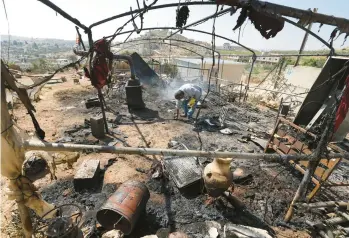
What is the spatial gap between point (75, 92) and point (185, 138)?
11.5 metres

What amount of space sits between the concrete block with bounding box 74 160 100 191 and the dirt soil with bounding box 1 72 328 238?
0.18 meters

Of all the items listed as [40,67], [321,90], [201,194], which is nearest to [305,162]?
[321,90]

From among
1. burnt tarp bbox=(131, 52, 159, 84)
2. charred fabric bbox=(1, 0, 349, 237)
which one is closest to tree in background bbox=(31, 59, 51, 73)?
burnt tarp bbox=(131, 52, 159, 84)

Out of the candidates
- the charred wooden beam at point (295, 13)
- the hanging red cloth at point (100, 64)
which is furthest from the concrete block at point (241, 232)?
the hanging red cloth at point (100, 64)

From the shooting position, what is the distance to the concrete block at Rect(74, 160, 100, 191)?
5230 mm

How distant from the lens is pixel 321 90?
21.6 feet

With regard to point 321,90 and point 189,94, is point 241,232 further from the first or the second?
point 189,94

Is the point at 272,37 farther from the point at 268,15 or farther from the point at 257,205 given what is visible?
the point at 257,205

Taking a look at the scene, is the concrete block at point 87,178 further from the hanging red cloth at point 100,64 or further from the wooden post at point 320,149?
the wooden post at point 320,149

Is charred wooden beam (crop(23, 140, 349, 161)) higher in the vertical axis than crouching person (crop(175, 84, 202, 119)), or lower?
higher

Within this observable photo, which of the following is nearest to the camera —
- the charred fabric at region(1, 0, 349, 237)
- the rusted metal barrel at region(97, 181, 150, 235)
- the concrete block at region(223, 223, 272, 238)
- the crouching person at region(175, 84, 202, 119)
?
the charred fabric at region(1, 0, 349, 237)

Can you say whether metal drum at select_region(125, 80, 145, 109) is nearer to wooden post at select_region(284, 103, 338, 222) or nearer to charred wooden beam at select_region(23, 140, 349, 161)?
charred wooden beam at select_region(23, 140, 349, 161)

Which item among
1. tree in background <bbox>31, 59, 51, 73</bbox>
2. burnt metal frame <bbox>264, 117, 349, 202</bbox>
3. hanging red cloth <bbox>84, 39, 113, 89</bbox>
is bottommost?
burnt metal frame <bbox>264, 117, 349, 202</bbox>

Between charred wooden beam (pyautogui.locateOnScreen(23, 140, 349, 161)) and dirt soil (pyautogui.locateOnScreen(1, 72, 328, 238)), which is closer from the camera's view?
charred wooden beam (pyautogui.locateOnScreen(23, 140, 349, 161))
